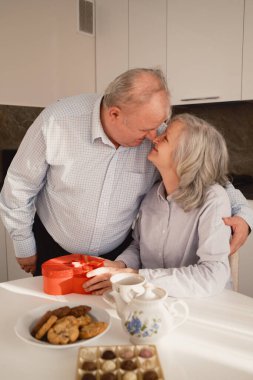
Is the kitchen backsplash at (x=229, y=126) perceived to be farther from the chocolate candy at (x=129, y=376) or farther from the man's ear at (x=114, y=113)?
the chocolate candy at (x=129, y=376)

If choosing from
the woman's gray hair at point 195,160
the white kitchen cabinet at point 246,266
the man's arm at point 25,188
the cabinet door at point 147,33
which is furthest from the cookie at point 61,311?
the cabinet door at point 147,33

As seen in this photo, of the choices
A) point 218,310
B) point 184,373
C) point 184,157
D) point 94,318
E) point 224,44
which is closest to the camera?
point 184,373

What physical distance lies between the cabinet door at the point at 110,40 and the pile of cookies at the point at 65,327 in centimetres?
264

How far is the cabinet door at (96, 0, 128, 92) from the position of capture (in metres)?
3.20

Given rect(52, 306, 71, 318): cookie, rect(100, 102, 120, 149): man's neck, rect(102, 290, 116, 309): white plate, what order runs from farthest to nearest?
rect(100, 102, 120, 149): man's neck, rect(102, 290, 116, 309): white plate, rect(52, 306, 71, 318): cookie

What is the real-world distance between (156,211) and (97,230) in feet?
0.91

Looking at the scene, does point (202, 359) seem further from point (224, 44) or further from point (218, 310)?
point (224, 44)

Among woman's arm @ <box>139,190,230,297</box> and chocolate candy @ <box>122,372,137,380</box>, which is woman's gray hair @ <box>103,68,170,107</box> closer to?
woman's arm @ <box>139,190,230,297</box>

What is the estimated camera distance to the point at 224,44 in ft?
8.78

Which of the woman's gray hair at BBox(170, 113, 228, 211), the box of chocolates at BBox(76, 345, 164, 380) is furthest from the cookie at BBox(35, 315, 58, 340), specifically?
the woman's gray hair at BBox(170, 113, 228, 211)

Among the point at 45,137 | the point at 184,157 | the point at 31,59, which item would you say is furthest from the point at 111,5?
the point at 184,157

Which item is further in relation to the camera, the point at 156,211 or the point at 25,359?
the point at 156,211

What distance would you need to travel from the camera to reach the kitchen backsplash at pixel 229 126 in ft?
9.89

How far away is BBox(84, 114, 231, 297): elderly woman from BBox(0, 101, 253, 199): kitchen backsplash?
1.46 m
